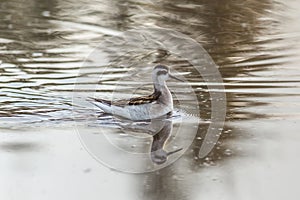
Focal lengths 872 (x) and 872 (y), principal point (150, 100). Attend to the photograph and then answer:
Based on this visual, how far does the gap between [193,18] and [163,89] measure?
5.20 metres

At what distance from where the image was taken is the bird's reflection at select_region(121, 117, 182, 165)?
9086 mm

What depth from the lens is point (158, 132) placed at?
10.0 metres

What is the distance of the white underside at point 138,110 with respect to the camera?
10336 mm

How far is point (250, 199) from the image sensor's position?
25.5 ft

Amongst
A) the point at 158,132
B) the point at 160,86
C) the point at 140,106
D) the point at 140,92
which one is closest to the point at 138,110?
the point at 140,106

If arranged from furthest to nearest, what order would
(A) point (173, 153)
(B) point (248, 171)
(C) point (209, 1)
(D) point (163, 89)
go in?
(C) point (209, 1) < (D) point (163, 89) < (A) point (173, 153) < (B) point (248, 171)

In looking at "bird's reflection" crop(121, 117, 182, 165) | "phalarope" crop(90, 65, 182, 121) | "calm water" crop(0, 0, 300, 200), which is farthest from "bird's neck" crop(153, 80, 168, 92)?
"bird's reflection" crop(121, 117, 182, 165)

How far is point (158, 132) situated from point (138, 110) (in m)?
0.51

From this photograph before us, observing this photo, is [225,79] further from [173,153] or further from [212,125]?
[173,153]

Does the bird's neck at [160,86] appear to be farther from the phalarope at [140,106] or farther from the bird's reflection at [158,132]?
the bird's reflection at [158,132]

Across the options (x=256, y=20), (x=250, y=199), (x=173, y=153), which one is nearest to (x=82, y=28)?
(x=256, y=20)

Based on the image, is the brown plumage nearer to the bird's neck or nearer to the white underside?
the white underside

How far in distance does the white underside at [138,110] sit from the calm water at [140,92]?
0.13 metres

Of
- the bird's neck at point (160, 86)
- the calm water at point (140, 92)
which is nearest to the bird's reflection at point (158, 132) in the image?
the calm water at point (140, 92)
